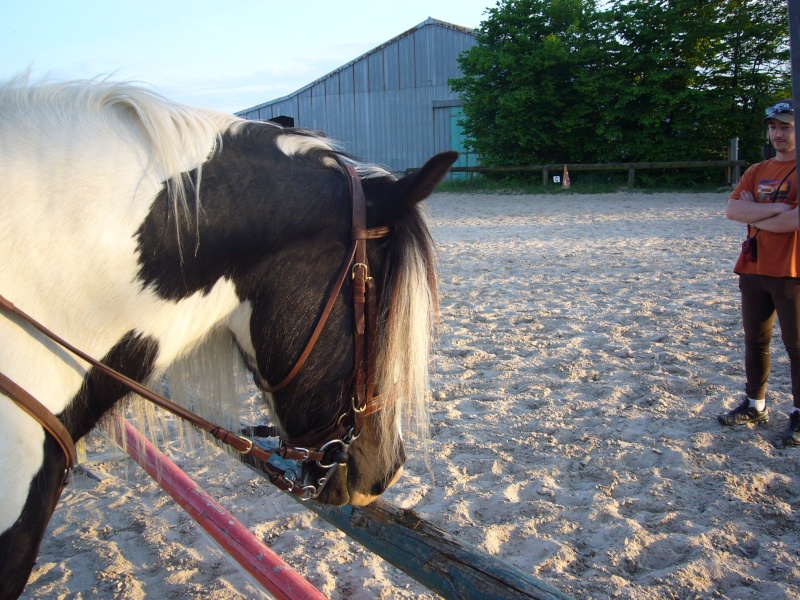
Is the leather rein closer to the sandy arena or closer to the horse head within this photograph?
the horse head

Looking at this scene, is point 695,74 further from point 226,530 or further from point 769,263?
point 226,530

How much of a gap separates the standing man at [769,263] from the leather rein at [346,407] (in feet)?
9.50

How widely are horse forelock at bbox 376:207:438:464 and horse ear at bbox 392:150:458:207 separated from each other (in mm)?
58

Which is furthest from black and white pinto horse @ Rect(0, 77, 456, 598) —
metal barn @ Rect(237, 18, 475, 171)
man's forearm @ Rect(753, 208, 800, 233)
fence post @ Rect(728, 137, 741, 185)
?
metal barn @ Rect(237, 18, 475, 171)

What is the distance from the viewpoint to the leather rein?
136 cm

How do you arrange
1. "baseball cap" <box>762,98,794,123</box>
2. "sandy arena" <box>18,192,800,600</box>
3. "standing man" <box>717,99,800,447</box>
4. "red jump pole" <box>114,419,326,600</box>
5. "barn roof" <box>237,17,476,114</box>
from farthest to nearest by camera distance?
1. "barn roof" <box>237,17,476,114</box>
2. "standing man" <box>717,99,800,447</box>
3. "baseball cap" <box>762,98,794,123</box>
4. "sandy arena" <box>18,192,800,600</box>
5. "red jump pole" <box>114,419,326,600</box>

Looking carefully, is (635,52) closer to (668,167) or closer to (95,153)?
(668,167)

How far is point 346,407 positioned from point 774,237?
3.10 m

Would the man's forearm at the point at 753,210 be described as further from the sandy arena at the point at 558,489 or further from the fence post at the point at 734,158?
the fence post at the point at 734,158

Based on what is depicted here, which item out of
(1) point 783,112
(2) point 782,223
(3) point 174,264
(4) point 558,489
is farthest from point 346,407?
(1) point 783,112

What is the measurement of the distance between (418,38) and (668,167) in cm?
1113

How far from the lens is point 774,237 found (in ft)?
11.8

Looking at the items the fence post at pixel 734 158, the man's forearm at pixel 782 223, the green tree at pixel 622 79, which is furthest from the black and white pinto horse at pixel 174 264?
the green tree at pixel 622 79

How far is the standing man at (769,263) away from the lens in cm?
349
